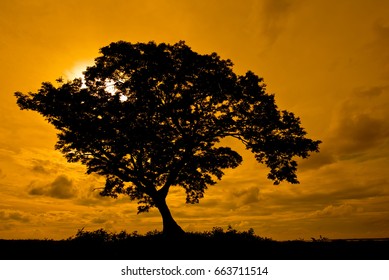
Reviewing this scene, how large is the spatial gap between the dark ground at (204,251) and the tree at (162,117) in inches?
294

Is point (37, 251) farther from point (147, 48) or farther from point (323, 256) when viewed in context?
point (147, 48)

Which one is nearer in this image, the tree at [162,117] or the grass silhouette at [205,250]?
the grass silhouette at [205,250]

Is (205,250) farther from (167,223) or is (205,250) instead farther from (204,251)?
(167,223)

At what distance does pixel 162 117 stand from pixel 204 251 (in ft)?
40.0

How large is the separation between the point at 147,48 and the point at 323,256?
1937 cm

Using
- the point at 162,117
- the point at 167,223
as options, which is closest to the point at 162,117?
the point at 162,117

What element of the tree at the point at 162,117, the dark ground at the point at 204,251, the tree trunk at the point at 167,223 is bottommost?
the dark ground at the point at 204,251

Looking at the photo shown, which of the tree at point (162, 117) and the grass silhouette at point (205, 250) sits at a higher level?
the tree at point (162, 117)

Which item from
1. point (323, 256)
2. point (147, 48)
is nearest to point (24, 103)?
point (147, 48)

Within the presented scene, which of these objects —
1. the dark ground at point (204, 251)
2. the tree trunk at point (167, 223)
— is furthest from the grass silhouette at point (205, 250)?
the tree trunk at point (167, 223)

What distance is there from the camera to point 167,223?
96.8 ft

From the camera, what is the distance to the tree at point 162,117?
29078 mm

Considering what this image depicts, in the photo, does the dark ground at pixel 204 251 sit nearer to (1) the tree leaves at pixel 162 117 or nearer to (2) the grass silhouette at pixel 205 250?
(2) the grass silhouette at pixel 205 250
